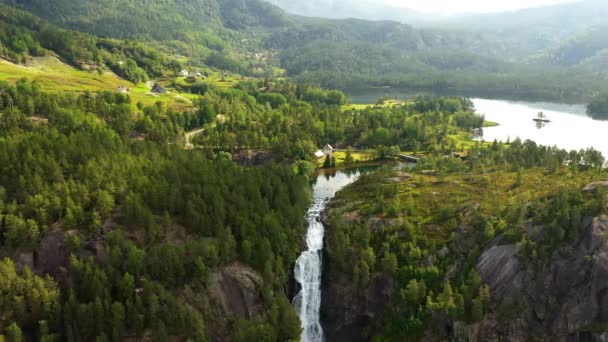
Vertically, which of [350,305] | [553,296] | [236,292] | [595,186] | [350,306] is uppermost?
[595,186]

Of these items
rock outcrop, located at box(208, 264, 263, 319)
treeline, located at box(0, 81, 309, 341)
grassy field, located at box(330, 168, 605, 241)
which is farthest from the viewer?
grassy field, located at box(330, 168, 605, 241)

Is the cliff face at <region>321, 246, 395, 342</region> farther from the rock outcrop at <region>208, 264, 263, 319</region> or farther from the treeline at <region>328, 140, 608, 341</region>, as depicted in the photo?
the rock outcrop at <region>208, 264, 263, 319</region>

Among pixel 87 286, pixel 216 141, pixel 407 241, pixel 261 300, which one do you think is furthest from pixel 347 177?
pixel 87 286

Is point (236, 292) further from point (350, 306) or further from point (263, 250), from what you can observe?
point (350, 306)

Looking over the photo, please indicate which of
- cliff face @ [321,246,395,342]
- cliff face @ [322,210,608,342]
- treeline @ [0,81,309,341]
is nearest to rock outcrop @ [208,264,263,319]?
treeline @ [0,81,309,341]

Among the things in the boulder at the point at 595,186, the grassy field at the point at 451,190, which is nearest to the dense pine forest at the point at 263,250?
the grassy field at the point at 451,190

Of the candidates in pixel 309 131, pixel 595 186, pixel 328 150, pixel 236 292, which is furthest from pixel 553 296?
pixel 309 131

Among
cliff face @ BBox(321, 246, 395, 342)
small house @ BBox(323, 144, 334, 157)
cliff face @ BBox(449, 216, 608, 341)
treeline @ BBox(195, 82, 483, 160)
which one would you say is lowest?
cliff face @ BBox(321, 246, 395, 342)
